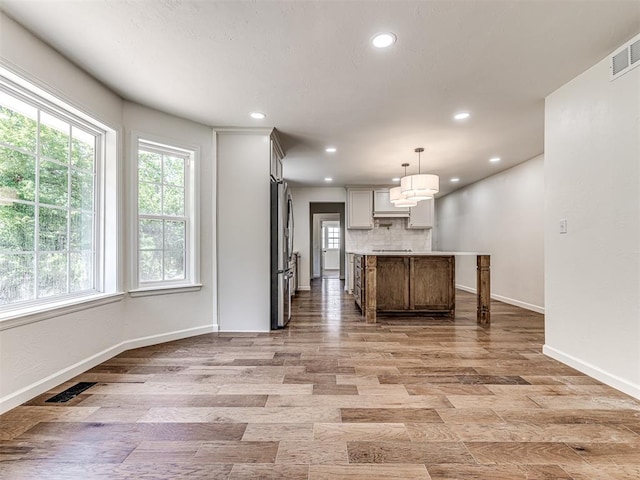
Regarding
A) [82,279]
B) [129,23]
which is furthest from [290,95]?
[82,279]

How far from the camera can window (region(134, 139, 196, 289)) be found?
315 cm

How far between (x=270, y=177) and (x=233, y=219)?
0.67m

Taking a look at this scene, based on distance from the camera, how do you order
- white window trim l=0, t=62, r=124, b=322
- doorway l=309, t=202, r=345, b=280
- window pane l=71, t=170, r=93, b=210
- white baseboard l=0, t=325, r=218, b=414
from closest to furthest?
white baseboard l=0, t=325, r=218, b=414 → window pane l=71, t=170, r=93, b=210 → white window trim l=0, t=62, r=124, b=322 → doorway l=309, t=202, r=345, b=280

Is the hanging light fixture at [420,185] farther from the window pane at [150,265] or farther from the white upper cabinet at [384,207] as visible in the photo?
the window pane at [150,265]

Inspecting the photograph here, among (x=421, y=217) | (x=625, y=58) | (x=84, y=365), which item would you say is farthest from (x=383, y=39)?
(x=421, y=217)

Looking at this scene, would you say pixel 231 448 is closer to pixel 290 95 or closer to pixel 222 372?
pixel 222 372

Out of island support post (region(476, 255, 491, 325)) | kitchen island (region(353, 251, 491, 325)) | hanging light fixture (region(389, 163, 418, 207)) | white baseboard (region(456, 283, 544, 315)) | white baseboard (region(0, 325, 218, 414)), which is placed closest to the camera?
white baseboard (region(0, 325, 218, 414))

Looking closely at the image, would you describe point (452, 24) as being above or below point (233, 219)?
above

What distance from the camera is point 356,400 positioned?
6.48 feet

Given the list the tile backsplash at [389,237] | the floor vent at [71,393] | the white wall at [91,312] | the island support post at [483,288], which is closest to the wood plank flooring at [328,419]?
the floor vent at [71,393]

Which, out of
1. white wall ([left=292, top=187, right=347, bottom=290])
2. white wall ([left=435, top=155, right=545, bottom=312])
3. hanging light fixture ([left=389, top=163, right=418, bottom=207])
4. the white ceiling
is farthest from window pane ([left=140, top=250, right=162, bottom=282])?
white wall ([left=435, top=155, right=545, bottom=312])

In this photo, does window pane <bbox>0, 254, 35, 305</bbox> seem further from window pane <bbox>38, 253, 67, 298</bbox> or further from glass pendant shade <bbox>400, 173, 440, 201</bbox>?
glass pendant shade <bbox>400, 173, 440, 201</bbox>

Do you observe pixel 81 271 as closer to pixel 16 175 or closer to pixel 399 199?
pixel 16 175

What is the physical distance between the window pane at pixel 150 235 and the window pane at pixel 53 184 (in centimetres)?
74
